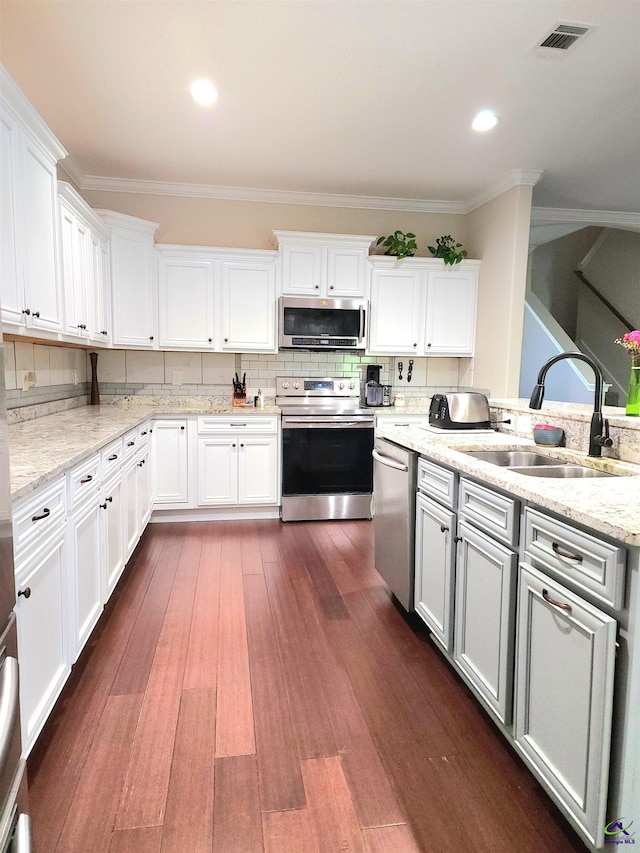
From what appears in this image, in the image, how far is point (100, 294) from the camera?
145 inches

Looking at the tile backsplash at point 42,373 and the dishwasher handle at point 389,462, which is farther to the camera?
the tile backsplash at point 42,373

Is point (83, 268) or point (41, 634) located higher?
point (83, 268)

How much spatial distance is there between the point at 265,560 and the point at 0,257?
7.47ft

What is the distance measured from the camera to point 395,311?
178 inches

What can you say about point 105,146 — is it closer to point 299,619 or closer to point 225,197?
point 225,197

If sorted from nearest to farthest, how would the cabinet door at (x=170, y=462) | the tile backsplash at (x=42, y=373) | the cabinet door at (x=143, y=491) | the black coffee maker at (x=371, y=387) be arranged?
1. the tile backsplash at (x=42, y=373)
2. the cabinet door at (x=143, y=491)
3. the cabinet door at (x=170, y=462)
4. the black coffee maker at (x=371, y=387)

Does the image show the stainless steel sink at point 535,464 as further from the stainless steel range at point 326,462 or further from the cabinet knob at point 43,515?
the stainless steel range at point 326,462

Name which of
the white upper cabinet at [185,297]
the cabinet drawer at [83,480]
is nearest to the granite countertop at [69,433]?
the cabinet drawer at [83,480]

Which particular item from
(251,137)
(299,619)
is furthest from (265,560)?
(251,137)

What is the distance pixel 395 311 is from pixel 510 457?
2528 millimetres

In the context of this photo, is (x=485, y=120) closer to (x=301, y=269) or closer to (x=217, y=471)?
(x=301, y=269)

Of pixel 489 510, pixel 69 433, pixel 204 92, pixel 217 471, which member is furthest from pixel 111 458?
pixel 204 92

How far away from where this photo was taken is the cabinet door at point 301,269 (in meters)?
4.25

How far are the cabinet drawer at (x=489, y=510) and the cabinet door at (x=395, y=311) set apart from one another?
8.98 ft
